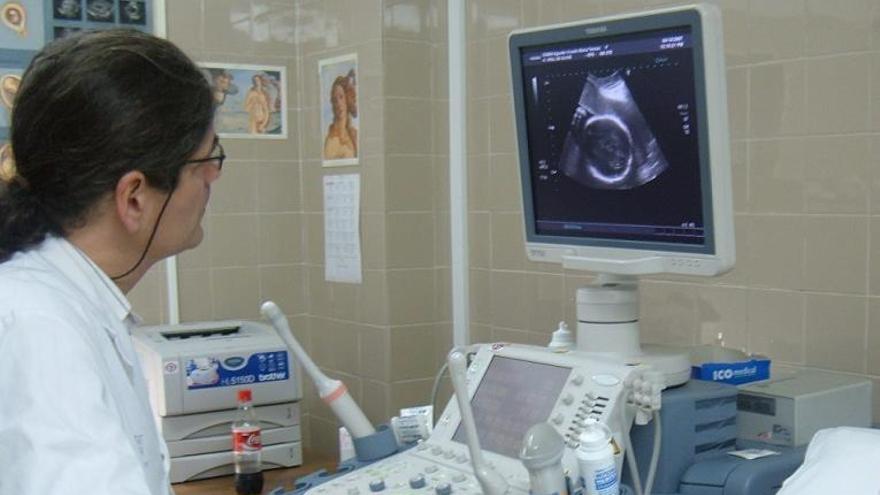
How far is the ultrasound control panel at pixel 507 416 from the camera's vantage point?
164 cm

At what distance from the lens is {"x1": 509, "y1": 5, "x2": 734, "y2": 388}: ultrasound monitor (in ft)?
5.33

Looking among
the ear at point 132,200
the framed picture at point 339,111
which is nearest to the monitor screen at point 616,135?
the ear at point 132,200

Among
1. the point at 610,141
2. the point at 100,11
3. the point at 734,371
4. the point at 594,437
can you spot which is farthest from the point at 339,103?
the point at 594,437

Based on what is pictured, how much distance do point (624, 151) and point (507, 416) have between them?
496mm

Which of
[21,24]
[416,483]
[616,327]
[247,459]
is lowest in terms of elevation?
[247,459]

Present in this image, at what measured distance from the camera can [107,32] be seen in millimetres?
1220

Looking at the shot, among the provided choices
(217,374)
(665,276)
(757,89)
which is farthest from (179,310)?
(757,89)

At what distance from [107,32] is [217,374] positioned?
1.50m

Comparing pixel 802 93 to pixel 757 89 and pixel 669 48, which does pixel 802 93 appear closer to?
pixel 757 89

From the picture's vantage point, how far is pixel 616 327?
1.78 metres

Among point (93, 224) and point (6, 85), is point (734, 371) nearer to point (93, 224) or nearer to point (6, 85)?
point (93, 224)

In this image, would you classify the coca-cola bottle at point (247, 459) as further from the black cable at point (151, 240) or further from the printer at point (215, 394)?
the black cable at point (151, 240)

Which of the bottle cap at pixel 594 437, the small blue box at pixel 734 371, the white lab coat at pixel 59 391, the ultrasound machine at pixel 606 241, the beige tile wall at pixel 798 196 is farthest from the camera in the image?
the beige tile wall at pixel 798 196

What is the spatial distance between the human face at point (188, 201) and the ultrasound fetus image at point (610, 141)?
0.72m
